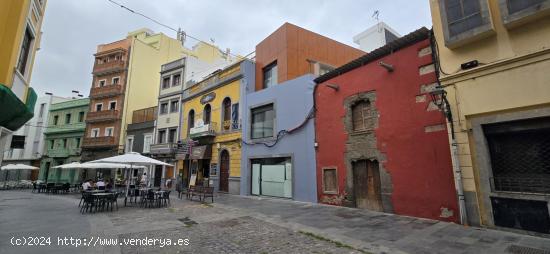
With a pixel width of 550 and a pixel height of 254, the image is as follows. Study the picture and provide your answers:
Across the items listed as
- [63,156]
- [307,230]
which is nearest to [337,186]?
[307,230]

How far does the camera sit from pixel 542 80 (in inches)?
234

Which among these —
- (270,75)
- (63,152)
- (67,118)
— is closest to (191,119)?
(270,75)

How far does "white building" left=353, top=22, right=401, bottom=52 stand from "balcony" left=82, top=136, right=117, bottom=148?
83.6ft

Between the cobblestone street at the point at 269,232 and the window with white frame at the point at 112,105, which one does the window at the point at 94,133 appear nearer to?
the window with white frame at the point at 112,105

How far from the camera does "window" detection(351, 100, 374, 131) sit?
33.7 ft

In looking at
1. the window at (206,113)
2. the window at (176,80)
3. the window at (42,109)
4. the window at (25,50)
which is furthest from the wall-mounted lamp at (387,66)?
the window at (42,109)

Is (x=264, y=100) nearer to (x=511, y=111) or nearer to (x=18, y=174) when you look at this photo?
(x=511, y=111)

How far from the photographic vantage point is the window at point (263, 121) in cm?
1510

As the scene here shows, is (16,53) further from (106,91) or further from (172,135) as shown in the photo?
(106,91)

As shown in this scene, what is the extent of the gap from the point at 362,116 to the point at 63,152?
34.3 m

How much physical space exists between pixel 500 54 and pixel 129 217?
12.1m

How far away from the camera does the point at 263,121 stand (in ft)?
51.3

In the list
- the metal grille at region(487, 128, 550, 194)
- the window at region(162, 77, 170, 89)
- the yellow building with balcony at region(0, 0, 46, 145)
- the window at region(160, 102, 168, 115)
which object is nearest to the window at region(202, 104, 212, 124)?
the window at region(160, 102, 168, 115)

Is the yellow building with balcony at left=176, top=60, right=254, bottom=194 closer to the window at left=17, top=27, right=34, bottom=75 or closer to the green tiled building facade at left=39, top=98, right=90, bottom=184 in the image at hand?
the window at left=17, top=27, right=34, bottom=75
